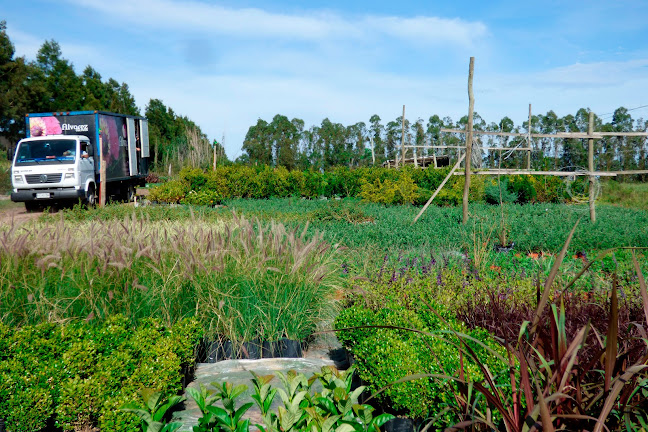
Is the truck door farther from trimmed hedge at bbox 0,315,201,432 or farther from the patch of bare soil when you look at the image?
trimmed hedge at bbox 0,315,201,432

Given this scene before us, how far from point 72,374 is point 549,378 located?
8.72 ft

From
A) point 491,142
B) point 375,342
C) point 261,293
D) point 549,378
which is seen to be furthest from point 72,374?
point 491,142

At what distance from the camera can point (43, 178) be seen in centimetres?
1405

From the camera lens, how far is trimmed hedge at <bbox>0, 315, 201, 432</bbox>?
2729mm

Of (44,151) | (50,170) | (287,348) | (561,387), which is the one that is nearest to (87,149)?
(44,151)

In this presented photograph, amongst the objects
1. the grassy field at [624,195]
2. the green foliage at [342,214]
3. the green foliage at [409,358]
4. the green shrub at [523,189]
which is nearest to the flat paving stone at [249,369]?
the green foliage at [409,358]

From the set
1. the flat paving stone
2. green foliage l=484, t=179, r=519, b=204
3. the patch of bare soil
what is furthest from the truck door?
green foliage l=484, t=179, r=519, b=204

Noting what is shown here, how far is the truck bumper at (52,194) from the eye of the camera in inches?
546

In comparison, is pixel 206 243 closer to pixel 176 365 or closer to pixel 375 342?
pixel 176 365

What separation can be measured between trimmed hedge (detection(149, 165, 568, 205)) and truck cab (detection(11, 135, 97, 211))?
7.79 feet

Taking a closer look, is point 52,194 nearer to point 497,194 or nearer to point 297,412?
point 497,194

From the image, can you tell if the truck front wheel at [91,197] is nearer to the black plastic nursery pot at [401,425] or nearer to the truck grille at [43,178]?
the truck grille at [43,178]

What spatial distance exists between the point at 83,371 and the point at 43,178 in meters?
13.0

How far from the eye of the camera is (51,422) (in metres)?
3.16
